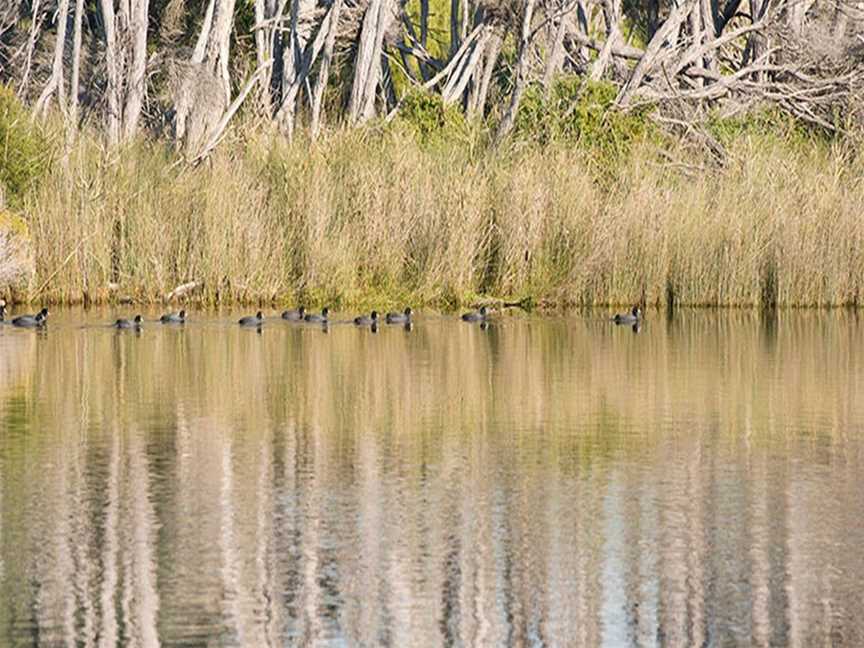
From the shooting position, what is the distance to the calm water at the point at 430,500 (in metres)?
8.24

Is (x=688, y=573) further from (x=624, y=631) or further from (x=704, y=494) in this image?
(x=704, y=494)

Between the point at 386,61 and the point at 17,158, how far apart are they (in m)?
12.8

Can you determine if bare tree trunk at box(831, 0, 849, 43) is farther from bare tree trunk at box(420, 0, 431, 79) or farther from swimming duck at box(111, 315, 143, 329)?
swimming duck at box(111, 315, 143, 329)

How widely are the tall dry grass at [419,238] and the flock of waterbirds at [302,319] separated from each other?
1.44 meters

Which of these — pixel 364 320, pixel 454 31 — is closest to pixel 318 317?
pixel 364 320

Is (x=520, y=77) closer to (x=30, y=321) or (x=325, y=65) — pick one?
(x=325, y=65)

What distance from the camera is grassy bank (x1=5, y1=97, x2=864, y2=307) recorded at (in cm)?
2444

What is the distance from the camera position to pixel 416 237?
24812 mm

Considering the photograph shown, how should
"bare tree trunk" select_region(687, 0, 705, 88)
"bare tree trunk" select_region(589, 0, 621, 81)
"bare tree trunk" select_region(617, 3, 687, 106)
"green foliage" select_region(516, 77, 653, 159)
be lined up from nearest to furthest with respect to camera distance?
"green foliage" select_region(516, 77, 653, 159) → "bare tree trunk" select_region(617, 3, 687, 106) → "bare tree trunk" select_region(589, 0, 621, 81) → "bare tree trunk" select_region(687, 0, 705, 88)

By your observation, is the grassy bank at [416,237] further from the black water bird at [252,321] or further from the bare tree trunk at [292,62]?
the bare tree trunk at [292,62]

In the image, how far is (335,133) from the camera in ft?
90.2

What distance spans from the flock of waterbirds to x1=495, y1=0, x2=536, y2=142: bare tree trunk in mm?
6414

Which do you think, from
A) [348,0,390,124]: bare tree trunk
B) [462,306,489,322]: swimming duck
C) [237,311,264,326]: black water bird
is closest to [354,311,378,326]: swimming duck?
[462,306,489,322]: swimming duck

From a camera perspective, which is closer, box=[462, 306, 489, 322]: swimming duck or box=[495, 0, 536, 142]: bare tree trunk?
box=[462, 306, 489, 322]: swimming duck
